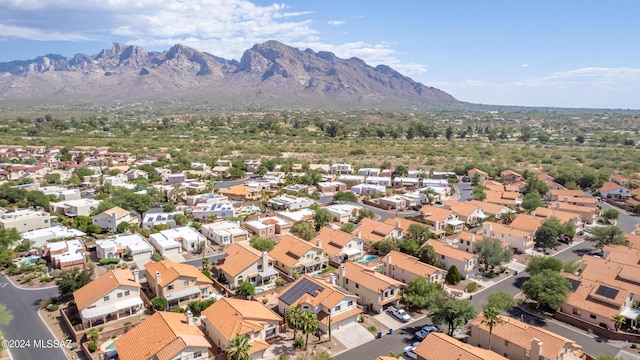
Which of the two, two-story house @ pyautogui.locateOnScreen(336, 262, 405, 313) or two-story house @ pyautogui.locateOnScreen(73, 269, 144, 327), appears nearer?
two-story house @ pyautogui.locateOnScreen(73, 269, 144, 327)

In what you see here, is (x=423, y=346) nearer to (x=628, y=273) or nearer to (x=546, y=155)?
(x=628, y=273)

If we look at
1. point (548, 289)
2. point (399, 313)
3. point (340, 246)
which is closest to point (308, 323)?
point (399, 313)

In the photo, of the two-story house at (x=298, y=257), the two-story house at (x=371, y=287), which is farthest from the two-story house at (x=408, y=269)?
the two-story house at (x=298, y=257)

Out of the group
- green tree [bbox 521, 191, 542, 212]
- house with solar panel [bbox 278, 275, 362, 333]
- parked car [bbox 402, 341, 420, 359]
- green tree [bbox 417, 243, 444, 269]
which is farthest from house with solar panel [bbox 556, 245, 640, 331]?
green tree [bbox 521, 191, 542, 212]

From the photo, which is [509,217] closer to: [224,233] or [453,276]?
[453,276]

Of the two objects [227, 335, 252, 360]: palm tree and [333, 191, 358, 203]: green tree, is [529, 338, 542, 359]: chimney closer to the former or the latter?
[227, 335, 252, 360]: palm tree
